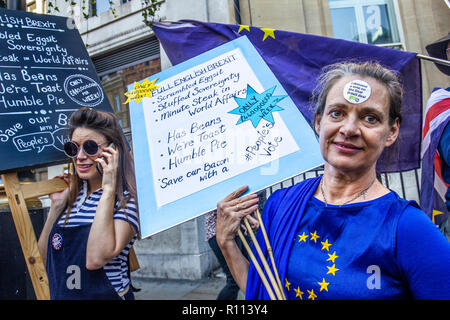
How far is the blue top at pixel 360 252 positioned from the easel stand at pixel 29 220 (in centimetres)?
138

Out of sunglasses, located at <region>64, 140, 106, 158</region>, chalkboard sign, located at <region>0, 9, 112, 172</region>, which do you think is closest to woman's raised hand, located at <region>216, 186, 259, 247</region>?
sunglasses, located at <region>64, 140, 106, 158</region>

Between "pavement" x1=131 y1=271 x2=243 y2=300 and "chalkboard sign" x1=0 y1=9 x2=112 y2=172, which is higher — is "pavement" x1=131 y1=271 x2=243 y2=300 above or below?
below

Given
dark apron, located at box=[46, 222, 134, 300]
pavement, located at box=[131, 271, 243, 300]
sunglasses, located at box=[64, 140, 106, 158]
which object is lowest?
pavement, located at box=[131, 271, 243, 300]

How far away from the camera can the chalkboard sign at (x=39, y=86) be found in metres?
2.01

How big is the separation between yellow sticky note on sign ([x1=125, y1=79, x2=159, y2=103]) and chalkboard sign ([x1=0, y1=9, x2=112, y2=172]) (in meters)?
0.44

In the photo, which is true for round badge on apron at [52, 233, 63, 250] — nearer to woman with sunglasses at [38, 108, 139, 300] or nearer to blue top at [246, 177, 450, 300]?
woman with sunglasses at [38, 108, 139, 300]

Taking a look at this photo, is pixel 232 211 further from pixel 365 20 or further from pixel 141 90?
pixel 365 20

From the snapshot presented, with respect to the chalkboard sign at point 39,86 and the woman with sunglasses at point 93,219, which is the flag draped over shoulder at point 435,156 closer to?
the woman with sunglasses at point 93,219

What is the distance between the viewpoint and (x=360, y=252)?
39.2 inches

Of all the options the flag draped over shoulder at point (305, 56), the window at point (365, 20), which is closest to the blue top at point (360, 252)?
the flag draped over shoulder at point (305, 56)

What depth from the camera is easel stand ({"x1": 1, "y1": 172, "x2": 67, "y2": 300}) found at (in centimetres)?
184

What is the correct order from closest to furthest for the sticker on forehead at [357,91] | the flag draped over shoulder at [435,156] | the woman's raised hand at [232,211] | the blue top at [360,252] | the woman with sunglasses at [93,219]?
the blue top at [360,252] → the sticker on forehead at [357,91] → the woman's raised hand at [232,211] → the woman with sunglasses at [93,219] → the flag draped over shoulder at [435,156]

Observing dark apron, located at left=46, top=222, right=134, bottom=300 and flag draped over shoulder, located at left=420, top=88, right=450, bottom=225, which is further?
flag draped over shoulder, located at left=420, top=88, right=450, bottom=225
